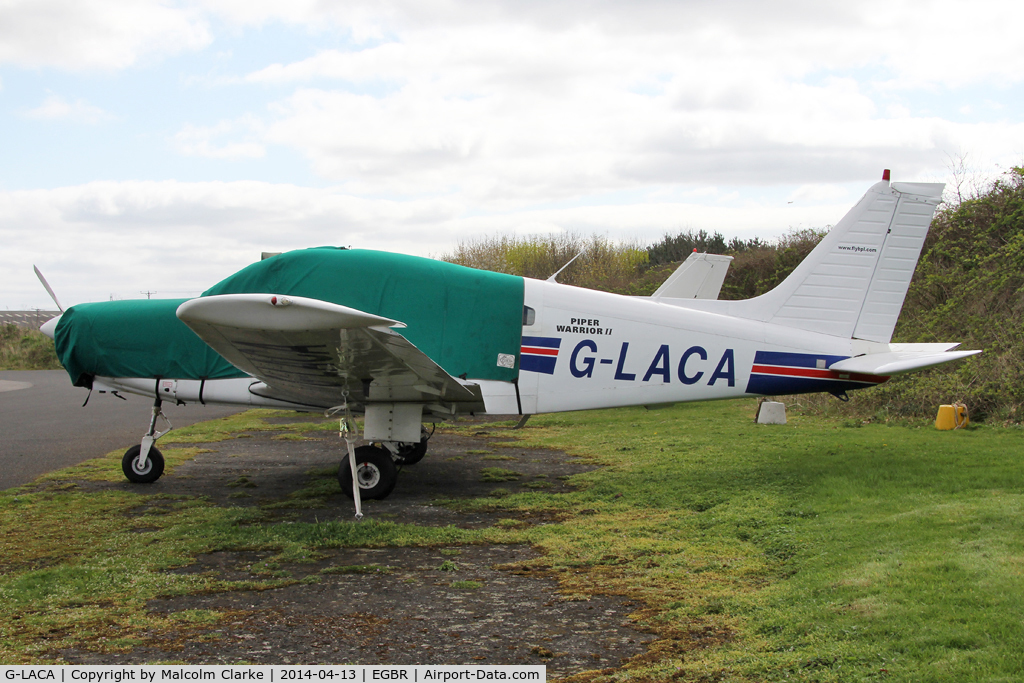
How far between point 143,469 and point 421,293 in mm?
3681

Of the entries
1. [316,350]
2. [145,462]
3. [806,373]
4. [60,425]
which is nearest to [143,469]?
[145,462]

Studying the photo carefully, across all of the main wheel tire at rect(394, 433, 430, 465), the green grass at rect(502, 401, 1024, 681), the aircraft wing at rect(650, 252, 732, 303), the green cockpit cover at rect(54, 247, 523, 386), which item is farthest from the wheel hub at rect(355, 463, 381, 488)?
the aircraft wing at rect(650, 252, 732, 303)

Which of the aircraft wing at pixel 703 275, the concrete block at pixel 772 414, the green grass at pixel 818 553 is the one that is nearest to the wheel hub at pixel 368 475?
the green grass at pixel 818 553

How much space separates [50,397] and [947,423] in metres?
19.3

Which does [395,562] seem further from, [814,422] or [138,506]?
[814,422]

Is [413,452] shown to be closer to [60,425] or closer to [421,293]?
[421,293]

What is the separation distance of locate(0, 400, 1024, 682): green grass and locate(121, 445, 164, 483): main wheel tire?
0.44m

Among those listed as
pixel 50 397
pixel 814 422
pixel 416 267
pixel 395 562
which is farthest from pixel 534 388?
pixel 50 397

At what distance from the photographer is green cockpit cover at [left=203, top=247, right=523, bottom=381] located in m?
7.45

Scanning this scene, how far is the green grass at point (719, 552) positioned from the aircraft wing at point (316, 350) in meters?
1.14

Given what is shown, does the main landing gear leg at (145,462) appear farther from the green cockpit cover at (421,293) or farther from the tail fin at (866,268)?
the tail fin at (866,268)

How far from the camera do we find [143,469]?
820cm

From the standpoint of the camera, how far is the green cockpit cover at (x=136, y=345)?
8117 millimetres

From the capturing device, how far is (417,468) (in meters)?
9.20
